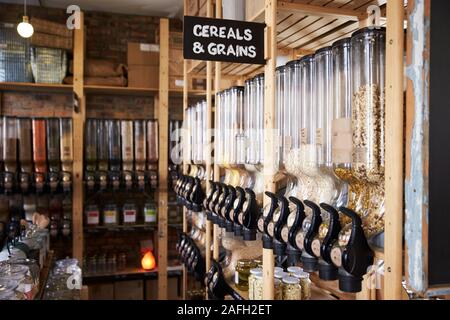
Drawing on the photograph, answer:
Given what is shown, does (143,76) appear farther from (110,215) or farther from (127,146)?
(110,215)

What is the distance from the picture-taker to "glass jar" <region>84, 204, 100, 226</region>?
4215 millimetres

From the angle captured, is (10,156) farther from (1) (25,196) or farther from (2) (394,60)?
(2) (394,60)

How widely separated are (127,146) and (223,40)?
2677 millimetres

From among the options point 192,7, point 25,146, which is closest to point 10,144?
point 25,146

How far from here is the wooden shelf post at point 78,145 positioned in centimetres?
406

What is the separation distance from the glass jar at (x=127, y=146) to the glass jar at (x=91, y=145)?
0.27m

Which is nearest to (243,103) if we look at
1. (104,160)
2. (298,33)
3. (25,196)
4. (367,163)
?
(298,33)

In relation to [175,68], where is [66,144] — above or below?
below

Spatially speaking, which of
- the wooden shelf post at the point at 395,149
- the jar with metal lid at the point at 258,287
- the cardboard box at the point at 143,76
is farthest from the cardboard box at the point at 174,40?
the wooden shelf post at the point at 395,149

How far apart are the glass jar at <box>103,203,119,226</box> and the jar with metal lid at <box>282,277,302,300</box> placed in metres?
2.89

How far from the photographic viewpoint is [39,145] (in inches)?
154

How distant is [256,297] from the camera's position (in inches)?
71.7

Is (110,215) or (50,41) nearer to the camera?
(50,41)
